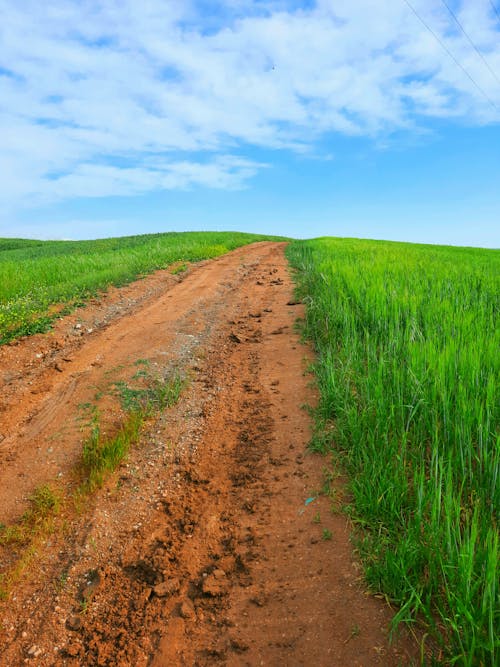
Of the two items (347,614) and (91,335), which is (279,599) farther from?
(91,335)

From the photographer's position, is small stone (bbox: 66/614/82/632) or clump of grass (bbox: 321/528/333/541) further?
clump of grass (bbox: 321/528/333/541)

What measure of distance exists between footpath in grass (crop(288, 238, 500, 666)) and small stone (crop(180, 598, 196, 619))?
1.05 m

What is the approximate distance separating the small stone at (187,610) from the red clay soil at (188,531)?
1 cm

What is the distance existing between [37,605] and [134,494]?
1.03 metres

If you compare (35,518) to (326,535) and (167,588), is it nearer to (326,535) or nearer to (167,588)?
(167,588)

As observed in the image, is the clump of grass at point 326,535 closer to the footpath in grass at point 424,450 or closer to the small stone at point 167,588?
the footpath in grass at point 424,450

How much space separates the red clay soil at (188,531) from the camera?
8.21 ft

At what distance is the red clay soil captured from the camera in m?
2.50

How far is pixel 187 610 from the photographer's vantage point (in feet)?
8.77

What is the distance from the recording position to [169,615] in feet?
8.87

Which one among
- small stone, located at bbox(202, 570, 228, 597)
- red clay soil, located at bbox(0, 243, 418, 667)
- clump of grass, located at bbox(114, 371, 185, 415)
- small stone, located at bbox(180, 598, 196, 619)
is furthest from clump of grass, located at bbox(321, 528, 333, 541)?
clump of grass, located at bbox(114, 371, 185, 415)

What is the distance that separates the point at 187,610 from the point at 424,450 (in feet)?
6.60

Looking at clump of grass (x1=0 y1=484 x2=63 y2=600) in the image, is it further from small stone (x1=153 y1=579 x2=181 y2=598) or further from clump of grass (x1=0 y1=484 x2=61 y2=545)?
small stone (x1=153 y1=579 x2=181 y2=598)

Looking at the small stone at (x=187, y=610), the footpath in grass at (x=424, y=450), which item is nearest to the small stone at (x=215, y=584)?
the small stone at (x=187, y=610)
